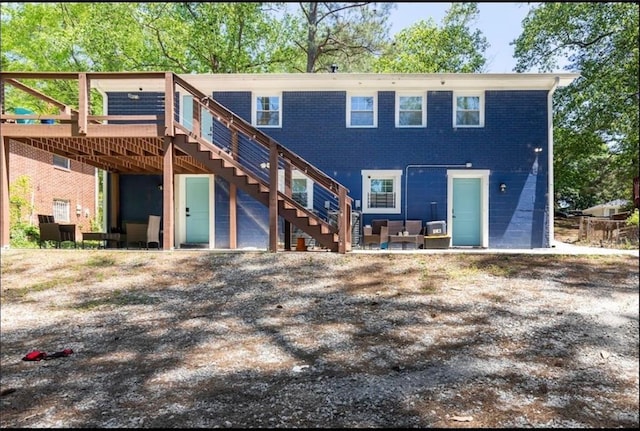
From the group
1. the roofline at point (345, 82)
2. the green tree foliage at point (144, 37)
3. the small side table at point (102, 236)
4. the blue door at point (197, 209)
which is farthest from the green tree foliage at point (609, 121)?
the green tree foliage at point (144, 37)

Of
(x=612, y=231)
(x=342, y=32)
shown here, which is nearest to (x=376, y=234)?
(x=612, y=231)

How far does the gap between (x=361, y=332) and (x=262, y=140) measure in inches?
193

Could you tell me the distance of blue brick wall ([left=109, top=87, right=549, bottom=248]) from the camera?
408 inches

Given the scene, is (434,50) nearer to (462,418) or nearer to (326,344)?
(326,344)

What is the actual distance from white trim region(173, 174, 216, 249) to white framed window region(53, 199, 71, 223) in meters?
6.52

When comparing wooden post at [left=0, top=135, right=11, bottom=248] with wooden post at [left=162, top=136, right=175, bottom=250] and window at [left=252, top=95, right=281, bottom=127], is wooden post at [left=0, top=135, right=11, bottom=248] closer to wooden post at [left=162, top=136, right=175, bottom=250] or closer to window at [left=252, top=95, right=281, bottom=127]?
wooden post at [left=162, top=136, right=175, bottom=250]

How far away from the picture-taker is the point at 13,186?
12.3 metres

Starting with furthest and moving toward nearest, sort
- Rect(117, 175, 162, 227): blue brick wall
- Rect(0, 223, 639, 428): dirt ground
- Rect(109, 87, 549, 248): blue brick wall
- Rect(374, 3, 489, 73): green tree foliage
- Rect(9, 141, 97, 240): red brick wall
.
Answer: Rect(374, 3, 489, 73): green tree foliage < Rect(9, 141, 97, 240): red brick wall < Rect(117, 175, 162, 227): blue brick wall < Rect(109, 87, 549, 248): blue brick wall < Rect(0, 223, 639, 428): dirt ground

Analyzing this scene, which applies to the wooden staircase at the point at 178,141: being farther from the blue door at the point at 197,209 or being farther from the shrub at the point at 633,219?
the shrub at the point at 633,219

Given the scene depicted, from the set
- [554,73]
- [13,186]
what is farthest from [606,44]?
[13,186]

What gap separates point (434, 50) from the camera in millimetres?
17938

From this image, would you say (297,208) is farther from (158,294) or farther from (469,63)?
(469,63)

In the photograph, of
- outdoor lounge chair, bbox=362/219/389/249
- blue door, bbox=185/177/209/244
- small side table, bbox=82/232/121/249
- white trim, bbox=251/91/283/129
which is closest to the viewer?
small side table, bbox=82/232/121/249

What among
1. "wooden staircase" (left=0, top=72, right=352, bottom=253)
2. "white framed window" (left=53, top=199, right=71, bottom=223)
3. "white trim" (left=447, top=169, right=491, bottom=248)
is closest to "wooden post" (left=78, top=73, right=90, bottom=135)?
"wooden staircase" (left=0, top=72, right=352, bottom=253)
